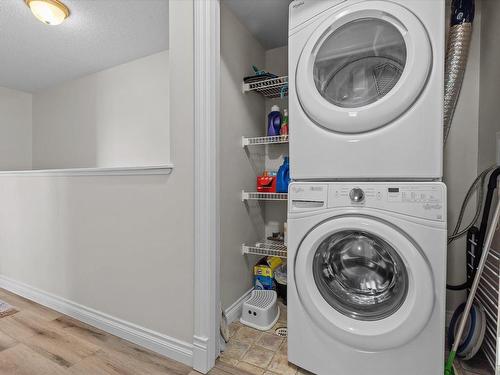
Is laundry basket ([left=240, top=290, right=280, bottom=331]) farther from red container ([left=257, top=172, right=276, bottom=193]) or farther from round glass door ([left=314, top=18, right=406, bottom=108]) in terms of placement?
round glass door ([left=314, top=18, right=406, bottom=108])

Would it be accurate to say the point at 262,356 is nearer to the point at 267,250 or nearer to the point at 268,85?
the point at 267,250

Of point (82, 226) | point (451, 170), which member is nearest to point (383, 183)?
point (451, 170)

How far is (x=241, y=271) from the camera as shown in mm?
1761

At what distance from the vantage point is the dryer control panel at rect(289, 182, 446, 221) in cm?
92

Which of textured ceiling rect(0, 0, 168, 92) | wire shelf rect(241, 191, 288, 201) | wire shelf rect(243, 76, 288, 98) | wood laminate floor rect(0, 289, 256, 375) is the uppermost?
textured ceiling rect(0, 0, 168, 92)

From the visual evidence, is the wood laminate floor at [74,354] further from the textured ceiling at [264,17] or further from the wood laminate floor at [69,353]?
the textured ceiling at [264,17]

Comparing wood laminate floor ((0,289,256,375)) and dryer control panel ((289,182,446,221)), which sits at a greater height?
dryer control panel ((289,182,446,221))

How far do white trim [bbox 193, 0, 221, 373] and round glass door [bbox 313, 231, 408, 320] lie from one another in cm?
51

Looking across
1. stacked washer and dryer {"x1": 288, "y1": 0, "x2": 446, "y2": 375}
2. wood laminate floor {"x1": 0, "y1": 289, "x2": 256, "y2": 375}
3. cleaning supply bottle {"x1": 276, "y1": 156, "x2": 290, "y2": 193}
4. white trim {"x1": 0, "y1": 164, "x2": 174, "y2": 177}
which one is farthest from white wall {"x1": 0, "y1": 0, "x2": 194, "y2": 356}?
cleaning supply bottle {"x1": 276, "y1": 156, "x2": 290, "y2": 193}

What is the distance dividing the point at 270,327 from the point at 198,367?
0.51m

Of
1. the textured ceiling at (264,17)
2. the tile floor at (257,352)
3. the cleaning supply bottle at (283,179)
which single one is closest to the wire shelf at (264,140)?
the cleaning supply bottle at (283,179)

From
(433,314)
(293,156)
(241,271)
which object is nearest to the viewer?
(433,314)

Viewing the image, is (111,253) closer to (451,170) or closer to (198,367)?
(198,367)

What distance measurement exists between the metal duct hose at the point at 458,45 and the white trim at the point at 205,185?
3.99ft
